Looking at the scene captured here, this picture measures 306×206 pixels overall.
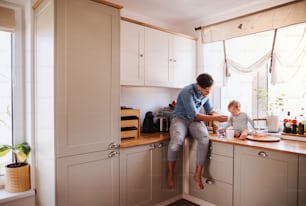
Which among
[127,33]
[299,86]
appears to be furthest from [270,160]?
[127,33]

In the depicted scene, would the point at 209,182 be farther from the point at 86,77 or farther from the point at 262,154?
the point at 86,77

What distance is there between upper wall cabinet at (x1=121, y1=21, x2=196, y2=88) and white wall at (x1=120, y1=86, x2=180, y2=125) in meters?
0.32

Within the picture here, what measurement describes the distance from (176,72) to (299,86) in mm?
1436

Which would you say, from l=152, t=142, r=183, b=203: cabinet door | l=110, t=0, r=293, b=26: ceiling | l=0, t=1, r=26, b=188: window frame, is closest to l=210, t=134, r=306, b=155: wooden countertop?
l=152, t=142, r=183, b=203: cabinet door

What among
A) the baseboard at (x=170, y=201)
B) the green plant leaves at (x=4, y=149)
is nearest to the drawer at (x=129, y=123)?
the baseboard at (x=170, y=201)

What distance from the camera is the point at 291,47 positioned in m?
2.39

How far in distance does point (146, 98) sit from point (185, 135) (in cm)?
85

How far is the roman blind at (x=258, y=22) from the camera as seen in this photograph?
2312mm

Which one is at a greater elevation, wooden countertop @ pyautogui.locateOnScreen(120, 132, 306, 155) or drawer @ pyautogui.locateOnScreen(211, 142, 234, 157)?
wooden countertop @ pyautogui.locateOnScreen(120, 132, 306, 155)

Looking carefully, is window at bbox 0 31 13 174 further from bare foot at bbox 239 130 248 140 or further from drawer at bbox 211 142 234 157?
bare foot at bbox 239 130 248 140

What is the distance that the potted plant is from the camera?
6.64ft

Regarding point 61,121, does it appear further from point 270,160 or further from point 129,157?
point 270,160

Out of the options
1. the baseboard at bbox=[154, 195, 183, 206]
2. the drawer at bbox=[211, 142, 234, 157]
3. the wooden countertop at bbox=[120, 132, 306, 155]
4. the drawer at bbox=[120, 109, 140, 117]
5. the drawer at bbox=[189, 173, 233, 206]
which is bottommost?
the baseboard at bbox=[154, 195, 183, 206]

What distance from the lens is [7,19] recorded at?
2.07m
